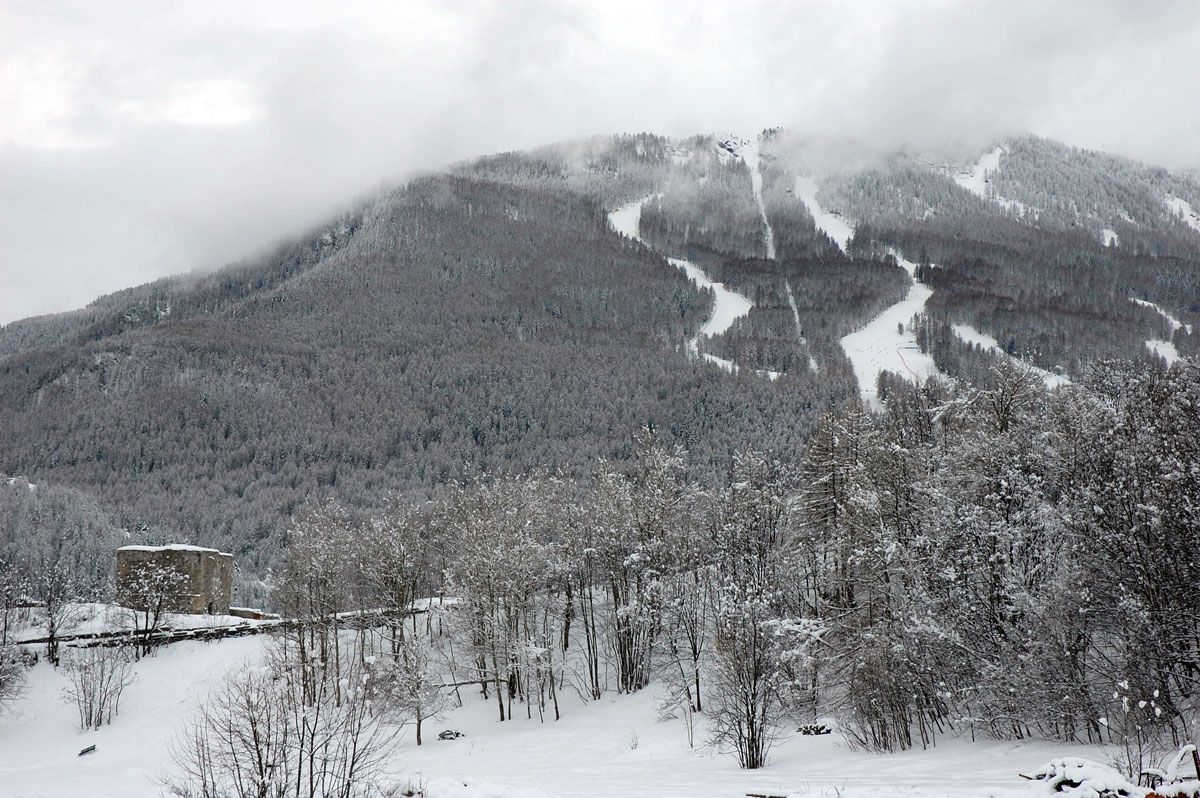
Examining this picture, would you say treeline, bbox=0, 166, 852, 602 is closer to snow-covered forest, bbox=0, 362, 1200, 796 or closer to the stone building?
the stone building

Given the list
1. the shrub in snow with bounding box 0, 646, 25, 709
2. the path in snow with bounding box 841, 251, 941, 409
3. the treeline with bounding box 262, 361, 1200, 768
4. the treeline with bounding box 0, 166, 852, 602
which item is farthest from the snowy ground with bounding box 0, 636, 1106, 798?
the path in snow with bounding box 841, 251, 941, 409

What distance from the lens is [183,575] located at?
5916cm

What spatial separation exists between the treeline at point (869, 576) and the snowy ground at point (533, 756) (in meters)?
1.63

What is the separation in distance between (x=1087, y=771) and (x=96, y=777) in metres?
32.0

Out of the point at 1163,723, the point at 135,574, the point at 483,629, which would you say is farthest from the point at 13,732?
the point at 1163,723

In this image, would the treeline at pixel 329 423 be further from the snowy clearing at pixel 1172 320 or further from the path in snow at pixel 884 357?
the snowy clearing at pixel 1172 320

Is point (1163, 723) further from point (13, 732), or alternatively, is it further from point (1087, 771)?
point (13, 732)

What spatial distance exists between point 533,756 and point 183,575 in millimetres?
39154

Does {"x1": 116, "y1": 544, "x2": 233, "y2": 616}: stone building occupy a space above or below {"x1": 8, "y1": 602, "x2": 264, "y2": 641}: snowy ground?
above

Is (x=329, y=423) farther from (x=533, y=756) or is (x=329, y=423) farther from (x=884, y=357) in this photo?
(x=533, y=756)

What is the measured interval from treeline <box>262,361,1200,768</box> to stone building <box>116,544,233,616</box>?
12.3m

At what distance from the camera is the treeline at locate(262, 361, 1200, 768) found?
66.4ft

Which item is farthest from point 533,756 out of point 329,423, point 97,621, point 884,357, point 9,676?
point 884,357

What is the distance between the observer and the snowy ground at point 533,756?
1791 centimetres
